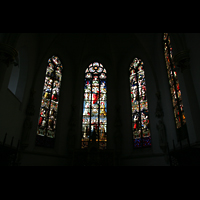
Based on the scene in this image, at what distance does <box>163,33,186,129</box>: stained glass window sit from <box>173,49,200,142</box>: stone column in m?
0.76

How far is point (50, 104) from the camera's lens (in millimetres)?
11000

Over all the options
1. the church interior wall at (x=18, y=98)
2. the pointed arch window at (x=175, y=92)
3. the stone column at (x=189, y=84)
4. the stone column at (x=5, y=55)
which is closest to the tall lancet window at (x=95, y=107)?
the church interior wall at (x=18, y=98)

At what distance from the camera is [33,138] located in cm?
955

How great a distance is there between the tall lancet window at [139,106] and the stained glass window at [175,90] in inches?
68.5

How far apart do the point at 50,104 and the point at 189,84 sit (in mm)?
6907

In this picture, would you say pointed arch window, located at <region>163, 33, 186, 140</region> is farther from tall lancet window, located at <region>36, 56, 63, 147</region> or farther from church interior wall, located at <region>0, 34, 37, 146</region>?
church interior wall, located at <region>0, 34, 37, 146</region>

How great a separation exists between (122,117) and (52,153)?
408 cm

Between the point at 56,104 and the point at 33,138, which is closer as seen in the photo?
the point at 33,138

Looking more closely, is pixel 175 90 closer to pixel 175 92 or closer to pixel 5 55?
pixel 175 92

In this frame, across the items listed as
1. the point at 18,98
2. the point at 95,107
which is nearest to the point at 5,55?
the point at 18,98

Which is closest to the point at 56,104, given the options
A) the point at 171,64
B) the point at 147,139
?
the point at 147,139

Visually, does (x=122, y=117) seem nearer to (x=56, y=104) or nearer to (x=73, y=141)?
(x=73, y=141)

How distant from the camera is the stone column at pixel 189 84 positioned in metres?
6.88

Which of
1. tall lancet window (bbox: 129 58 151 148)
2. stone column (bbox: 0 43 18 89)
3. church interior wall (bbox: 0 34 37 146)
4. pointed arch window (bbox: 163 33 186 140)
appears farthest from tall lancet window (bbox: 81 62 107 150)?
stone column (bbox: 0 43 18 89)
